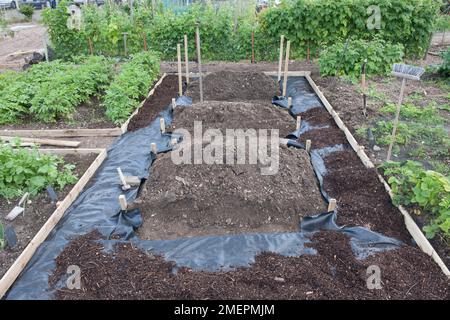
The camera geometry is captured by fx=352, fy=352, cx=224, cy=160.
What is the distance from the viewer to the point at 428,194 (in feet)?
13.2

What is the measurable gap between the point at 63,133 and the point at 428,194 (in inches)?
248

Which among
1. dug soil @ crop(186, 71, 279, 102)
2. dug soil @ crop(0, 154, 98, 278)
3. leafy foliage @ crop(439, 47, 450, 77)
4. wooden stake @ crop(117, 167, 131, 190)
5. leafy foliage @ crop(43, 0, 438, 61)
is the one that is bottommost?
dug soil @ crop(0, 154, 98, 278)

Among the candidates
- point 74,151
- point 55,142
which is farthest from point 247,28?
point 74,151

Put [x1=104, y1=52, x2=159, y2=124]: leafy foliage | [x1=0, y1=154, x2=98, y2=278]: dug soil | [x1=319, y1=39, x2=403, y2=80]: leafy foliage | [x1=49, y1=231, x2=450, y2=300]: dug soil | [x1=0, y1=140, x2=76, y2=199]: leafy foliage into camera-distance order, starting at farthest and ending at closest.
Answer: [x1=319, y1=39, x2=403, y2=80]: leafy foliage → [x1=104, y1=52, x2=159, y2=124]: leafy foliage → [x1=0, y1=140, x2=76, y2=199]: leafy foliage → [x1=0, y1=154, x2=98, y2=278]: dug soil → [x1=49, y1=231, x2=450, y2=300]: dug soil

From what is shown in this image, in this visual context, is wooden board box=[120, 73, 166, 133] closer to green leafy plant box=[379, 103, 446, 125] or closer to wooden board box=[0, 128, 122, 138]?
wooden board box=[0, 128, 122, 138]

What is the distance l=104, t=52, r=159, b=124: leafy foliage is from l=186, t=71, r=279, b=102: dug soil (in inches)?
44.6

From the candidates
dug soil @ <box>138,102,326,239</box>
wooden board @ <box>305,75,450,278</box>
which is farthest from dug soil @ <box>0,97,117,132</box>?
wooden board @ <box>305,75,450,278</box>

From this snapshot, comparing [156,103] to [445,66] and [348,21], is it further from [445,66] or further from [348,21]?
[445,66]

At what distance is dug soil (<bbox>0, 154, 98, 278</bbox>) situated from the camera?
13.2ft

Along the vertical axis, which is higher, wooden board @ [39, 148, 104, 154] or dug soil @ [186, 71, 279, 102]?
dug soil @ [186, 71, 279, 102]

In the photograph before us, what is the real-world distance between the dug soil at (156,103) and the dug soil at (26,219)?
2047mm

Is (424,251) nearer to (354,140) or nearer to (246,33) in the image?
(354,140)

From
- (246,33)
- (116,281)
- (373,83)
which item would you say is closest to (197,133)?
(116,281)
